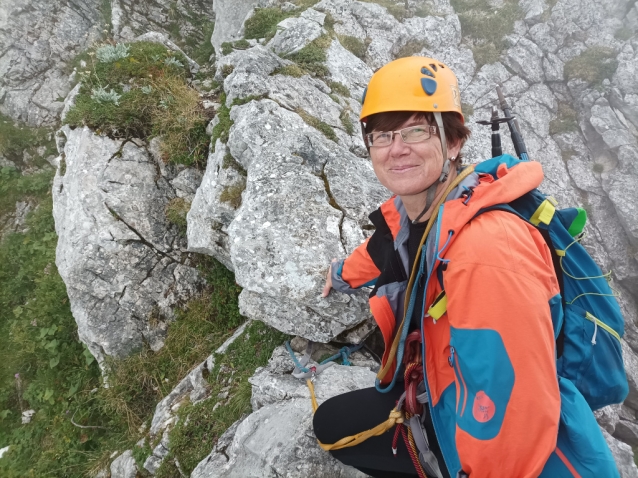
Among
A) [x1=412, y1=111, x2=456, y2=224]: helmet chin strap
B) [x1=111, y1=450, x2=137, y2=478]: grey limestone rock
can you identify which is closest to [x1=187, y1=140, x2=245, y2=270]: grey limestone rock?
[x1=111, y1=450, x2=137, y2=478]: grey limestone rock

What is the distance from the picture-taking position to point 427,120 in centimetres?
278

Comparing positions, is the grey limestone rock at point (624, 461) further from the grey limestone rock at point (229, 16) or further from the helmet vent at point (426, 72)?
the grey limestone rock at point (229, 16)

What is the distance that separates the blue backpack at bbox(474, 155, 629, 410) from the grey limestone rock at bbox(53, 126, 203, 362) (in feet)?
20.9

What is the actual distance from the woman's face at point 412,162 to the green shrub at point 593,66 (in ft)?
43.2

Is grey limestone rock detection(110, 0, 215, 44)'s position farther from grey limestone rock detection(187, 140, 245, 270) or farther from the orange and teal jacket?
the orange and teal jacket

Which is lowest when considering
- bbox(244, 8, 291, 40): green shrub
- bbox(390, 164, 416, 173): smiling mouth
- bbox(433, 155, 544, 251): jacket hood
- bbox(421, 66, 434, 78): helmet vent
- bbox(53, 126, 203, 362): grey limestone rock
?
bbox(53, 126, 203, 362): grey limestone rock

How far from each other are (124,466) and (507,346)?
247 inches

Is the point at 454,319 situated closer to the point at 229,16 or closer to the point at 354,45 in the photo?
the point at 354,45

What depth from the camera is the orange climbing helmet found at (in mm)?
2713

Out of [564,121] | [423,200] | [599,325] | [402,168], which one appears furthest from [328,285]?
[564,121]

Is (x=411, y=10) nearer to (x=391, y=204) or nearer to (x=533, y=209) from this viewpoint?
(x=391, y=204)

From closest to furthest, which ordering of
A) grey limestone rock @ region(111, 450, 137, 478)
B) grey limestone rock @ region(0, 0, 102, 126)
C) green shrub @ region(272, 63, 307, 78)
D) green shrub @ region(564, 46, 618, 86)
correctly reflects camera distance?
grey limestone rock @ region(111, 450, 137, 478)
green shrub @ region(272, 63, 307, 78)
green shrub @ region(564, 46, 618, 86)
grey limestone rock @ region(0, 0, 102, 126)

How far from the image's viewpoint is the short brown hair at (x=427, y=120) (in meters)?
2.78

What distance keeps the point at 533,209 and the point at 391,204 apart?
1.41m
